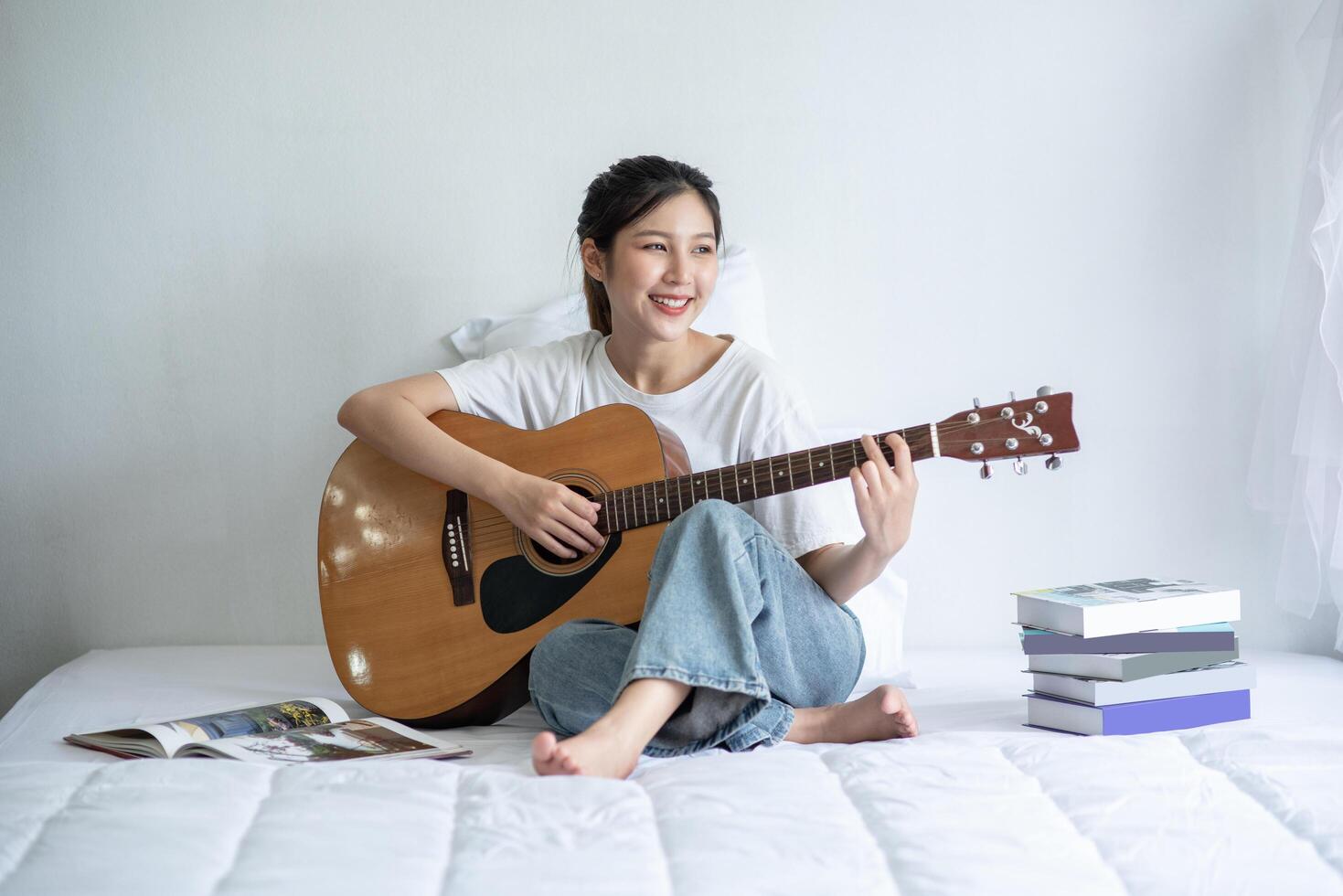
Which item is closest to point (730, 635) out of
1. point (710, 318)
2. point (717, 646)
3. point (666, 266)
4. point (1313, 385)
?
point (717, 646)

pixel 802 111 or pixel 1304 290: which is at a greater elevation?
pixel 802 111

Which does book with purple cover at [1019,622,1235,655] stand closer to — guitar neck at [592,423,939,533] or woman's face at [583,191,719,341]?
guitar neck at [592,423,939,533]

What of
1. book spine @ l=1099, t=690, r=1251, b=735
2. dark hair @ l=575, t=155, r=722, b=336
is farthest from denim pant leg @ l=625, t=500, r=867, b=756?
dark hair @ l=575, t=155, r=722, b=336

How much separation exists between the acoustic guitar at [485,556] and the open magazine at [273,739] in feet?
0.47

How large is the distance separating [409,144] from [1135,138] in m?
1.32

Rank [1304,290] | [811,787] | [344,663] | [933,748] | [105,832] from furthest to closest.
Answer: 1. [1304,290]
2. [344,663]
3. [933,748]
4. [811,787]
5. [105,832]

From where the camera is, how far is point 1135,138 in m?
2.04

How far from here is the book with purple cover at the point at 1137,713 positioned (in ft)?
4.43

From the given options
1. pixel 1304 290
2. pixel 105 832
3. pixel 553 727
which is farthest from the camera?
pixel 1304 290

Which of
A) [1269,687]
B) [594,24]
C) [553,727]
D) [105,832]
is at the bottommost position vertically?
[1269,687]

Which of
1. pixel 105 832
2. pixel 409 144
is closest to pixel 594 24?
pixel 409 144

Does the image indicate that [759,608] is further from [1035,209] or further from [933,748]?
[1035,209]

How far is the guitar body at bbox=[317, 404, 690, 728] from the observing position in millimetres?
1488

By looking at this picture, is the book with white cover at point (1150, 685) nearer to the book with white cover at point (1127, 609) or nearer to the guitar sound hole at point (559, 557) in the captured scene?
the book with white cover at point (1127, 609)
